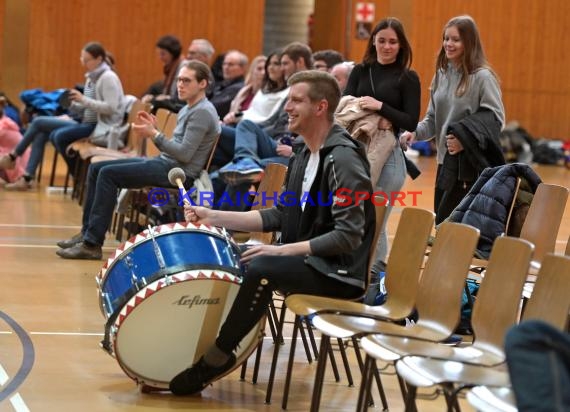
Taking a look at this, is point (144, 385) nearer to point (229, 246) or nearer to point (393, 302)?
point (229, 246)

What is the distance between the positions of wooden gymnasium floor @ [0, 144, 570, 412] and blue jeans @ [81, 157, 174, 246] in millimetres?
256

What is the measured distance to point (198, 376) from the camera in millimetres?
4590

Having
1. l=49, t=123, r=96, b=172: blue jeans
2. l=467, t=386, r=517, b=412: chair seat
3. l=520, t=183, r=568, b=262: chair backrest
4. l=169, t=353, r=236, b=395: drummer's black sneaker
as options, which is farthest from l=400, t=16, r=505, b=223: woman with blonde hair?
l=49, t=123, r=96, b=172: blue jeans

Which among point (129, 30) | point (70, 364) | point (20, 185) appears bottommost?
point (20, 185)

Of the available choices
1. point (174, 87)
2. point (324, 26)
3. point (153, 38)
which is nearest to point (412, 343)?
point (174, 87)

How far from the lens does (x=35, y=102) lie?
1286cm

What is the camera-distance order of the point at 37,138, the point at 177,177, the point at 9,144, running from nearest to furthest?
1. the point at 177,177
2. the point at 37,138
3. the point at 9,144

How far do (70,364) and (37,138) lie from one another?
654cm

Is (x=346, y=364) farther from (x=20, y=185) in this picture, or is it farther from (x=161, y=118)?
(x=20, y=185)

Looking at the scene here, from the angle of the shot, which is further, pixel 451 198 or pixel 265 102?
pixel 265 102

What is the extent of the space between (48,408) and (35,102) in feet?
29.2

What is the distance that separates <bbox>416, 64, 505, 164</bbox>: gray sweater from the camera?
628 centimetres

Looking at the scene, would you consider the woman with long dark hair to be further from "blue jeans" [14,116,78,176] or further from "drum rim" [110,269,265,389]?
"blue jeans" [14,116,78,176]

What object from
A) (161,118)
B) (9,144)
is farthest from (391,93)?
(9,144)
